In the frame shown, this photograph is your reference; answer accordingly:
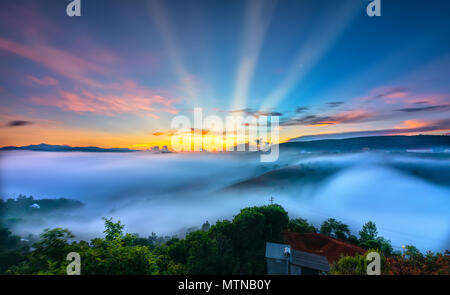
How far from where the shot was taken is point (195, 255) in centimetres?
1354

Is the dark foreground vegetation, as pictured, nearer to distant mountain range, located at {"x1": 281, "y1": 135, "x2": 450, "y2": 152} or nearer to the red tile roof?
the red tile roof

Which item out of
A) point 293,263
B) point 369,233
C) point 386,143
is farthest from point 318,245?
point 386,143

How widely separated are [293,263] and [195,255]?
9.47 m

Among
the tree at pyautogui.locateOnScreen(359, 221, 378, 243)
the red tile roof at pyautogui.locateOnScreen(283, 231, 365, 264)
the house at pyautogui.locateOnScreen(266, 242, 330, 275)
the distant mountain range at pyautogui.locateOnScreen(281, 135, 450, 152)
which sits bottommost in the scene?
the tree at pyautogui.locateOnScreen(359, 221, 378, 243)

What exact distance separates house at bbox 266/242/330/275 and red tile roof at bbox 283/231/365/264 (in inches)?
491

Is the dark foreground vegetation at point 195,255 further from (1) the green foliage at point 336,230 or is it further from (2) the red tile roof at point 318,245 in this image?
(2) the red tile roof at point 318,245

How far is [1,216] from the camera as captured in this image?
73000mm

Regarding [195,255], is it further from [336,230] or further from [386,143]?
[386,143]

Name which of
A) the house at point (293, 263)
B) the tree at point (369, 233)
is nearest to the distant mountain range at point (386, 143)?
the tree at point (369, 233)

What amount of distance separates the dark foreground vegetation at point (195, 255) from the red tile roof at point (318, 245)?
1.97 m

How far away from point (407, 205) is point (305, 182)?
222ft

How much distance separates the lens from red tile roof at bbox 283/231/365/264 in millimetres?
27375

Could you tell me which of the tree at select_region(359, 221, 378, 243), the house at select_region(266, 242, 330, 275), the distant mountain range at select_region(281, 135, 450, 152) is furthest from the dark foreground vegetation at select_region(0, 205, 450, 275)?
the distant mountain range at select_region(281, 135, 450, 152)
